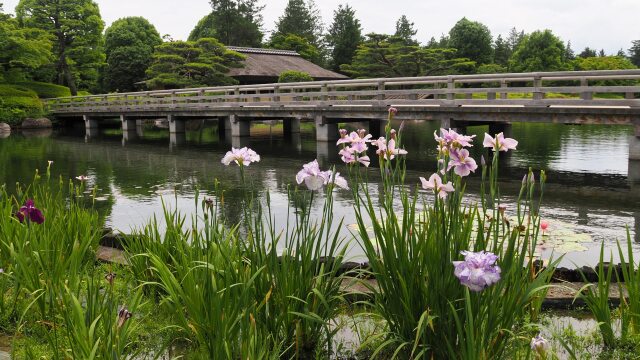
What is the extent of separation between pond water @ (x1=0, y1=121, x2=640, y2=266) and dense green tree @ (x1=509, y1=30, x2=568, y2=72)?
24.8 metres

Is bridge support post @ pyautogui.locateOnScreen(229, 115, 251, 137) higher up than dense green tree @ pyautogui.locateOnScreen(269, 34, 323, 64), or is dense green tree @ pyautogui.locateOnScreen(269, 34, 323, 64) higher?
dense green tree @ pyautogui.locateOnScreen(269, 34, 323, 64)

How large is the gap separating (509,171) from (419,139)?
9784 millimetres

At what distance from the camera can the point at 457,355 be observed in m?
2.78

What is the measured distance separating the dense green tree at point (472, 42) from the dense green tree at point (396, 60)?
1534 centimetres

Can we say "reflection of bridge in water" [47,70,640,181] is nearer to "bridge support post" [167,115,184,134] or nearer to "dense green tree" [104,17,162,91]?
"bridge support post" [167,115,184,134]

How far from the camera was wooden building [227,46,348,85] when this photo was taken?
38.1 m

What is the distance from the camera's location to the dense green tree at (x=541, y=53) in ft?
161

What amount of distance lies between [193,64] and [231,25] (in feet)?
85.0

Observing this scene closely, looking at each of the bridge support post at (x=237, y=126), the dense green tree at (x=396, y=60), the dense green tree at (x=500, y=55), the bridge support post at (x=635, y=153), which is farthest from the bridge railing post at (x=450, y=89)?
the dense green tree at (x=500, y=55)

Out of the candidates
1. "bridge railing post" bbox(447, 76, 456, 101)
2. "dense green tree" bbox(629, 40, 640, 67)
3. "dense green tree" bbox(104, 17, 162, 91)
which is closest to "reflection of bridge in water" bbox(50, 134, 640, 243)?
"bridge railing post" bbox(447, 76, 456, 101)

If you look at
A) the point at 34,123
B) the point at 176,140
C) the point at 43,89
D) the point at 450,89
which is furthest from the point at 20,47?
the point at 450,89

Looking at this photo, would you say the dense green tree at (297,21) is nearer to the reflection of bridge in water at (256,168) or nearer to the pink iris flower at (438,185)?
the reflection of bridge in water at (256,168)

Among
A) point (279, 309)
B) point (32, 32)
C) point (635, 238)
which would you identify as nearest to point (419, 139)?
point (635, 238)

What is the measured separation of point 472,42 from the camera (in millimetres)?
55125
